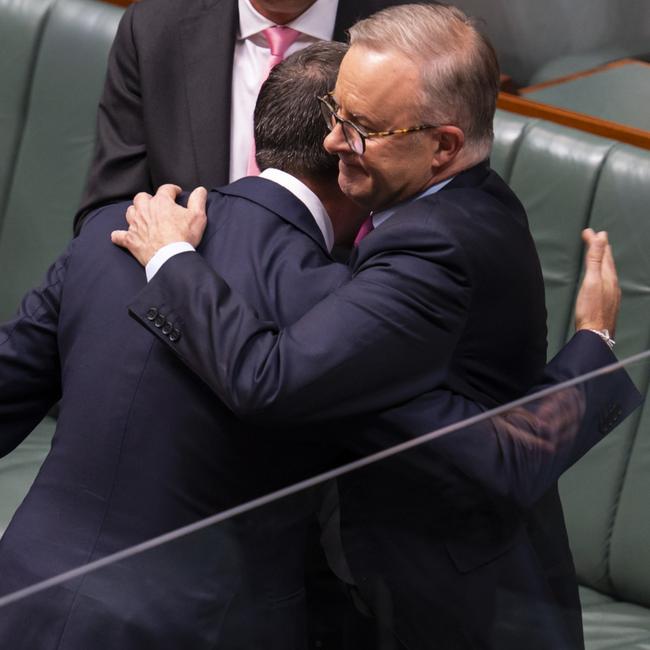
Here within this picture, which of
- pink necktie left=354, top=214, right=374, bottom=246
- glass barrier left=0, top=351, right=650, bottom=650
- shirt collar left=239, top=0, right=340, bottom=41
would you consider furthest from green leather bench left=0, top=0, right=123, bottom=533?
glass barrier left=0, top=351, right=650, bottom=650

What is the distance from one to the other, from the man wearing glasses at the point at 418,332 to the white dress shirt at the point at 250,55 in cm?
69

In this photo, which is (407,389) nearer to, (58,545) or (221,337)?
(221,337)

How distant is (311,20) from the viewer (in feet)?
6.52

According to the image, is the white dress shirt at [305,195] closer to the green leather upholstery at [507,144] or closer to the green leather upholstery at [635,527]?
the green leather upholstery at [635,527]

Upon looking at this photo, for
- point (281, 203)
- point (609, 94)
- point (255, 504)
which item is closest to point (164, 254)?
point (281, 203)

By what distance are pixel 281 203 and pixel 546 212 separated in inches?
39.2

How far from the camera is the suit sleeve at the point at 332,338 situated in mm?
1130

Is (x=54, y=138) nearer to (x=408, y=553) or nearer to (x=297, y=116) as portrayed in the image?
(x=297, y=116)

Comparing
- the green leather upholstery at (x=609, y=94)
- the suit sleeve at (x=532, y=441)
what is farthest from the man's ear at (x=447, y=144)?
the green leather upholstery at (x=609, y=94)

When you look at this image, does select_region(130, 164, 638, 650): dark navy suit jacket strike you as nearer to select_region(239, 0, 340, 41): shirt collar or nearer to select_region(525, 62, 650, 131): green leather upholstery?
select_region(239, 0, 340, 41): shirt collar

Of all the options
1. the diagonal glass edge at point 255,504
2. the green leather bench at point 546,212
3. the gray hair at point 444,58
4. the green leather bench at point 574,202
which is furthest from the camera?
the green leather bench at point 574,202

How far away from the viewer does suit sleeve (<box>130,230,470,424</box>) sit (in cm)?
113

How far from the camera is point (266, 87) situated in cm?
138

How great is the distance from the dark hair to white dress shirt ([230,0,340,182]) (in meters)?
0.63
